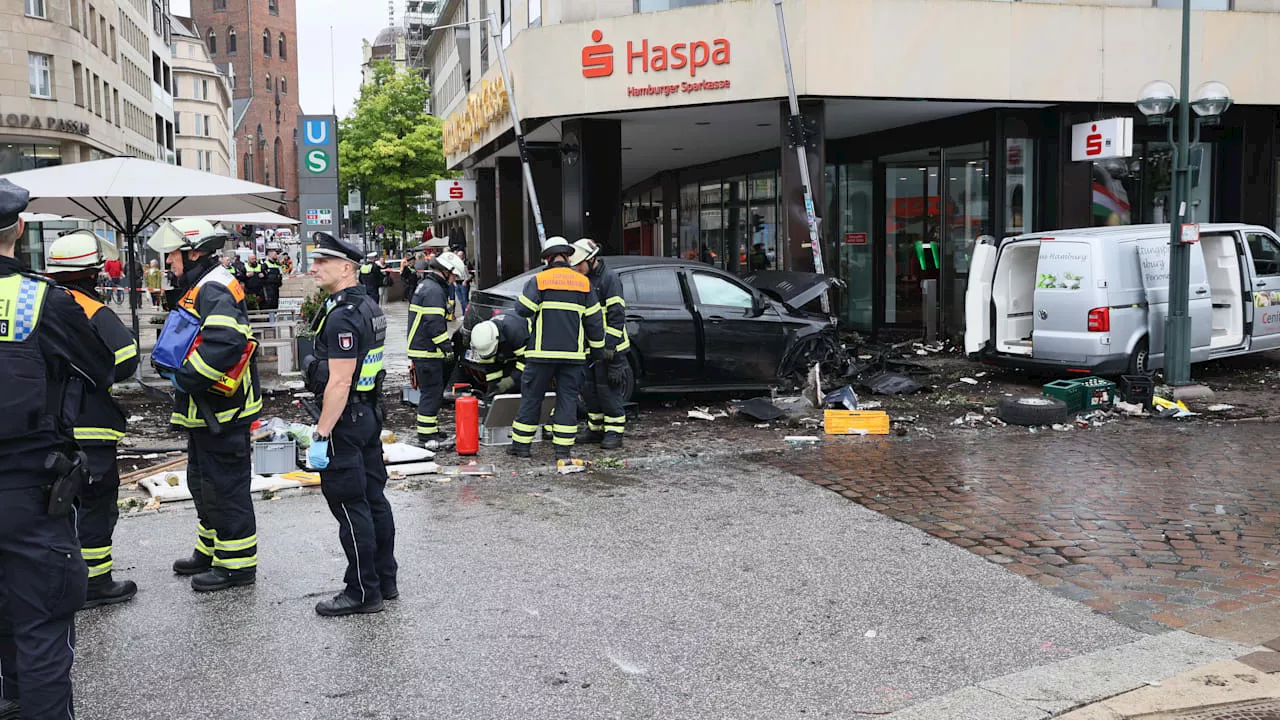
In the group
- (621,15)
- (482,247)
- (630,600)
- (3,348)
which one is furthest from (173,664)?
(482,247)

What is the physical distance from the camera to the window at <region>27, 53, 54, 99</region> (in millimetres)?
41125

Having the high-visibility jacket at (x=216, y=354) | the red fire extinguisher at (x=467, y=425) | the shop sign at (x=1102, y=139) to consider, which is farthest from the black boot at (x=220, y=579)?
the shop sign at (x=1102, y=139)

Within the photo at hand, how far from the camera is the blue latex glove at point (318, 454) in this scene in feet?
16.7

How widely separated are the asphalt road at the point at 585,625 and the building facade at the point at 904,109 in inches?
420

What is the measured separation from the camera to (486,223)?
96.2 ft

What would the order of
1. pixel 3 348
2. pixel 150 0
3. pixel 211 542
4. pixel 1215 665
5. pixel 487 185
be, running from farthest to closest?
1. pixel 150 0
2. pixel 487 185
3. pixel 211 542
4. pixel 1215 665
5. pixel 3 348

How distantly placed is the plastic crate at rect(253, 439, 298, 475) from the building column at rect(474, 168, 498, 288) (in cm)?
2089

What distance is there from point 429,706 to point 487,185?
1016 inches

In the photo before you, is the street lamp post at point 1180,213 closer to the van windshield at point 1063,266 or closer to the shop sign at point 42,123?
the van windshield at point 1063,266

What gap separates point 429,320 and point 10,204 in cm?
611

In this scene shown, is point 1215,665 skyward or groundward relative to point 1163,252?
groundward

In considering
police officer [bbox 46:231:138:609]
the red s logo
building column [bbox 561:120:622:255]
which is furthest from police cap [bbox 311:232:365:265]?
building column [bbox 561:120:622:255]

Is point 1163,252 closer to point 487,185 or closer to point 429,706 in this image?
point 429,706

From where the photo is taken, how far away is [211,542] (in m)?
6.07
